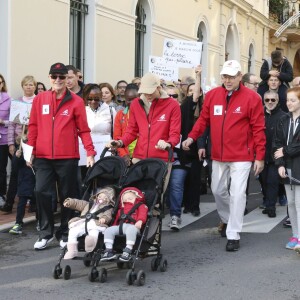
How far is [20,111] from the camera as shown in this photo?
31.3 feet

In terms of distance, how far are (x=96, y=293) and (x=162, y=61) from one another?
7.93 m

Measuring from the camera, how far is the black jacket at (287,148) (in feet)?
24.3

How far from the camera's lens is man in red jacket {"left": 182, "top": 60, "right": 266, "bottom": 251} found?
7.62 metres

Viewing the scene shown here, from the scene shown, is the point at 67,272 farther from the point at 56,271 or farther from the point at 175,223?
the point at 175,223

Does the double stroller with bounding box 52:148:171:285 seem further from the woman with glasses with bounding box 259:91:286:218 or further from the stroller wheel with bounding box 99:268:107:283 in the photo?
the woman with glasses with bounding box 259:91:286:218

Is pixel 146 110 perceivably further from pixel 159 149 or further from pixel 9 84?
pixel 9 84

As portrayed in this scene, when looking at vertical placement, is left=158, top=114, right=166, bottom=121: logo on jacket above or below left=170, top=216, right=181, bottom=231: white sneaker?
above

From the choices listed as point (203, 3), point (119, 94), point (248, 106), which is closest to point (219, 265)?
point (248, 106)

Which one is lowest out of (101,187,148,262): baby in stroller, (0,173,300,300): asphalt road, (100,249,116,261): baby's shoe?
(0,173,300,300): asphalt road

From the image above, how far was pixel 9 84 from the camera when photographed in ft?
39.5

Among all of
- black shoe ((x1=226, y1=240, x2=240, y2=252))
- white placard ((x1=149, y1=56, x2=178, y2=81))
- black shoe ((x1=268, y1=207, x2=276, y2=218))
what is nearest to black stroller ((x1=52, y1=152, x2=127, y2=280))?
black shoe ((x1=226, y1=240, x2=240, y2=252))

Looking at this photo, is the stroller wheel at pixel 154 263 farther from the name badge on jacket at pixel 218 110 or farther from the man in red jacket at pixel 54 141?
the name badge on jacket at pixel 218 110

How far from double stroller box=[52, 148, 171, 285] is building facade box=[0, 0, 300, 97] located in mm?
5562

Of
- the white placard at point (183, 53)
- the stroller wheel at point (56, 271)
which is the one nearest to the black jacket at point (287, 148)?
the stroller wheel at point (56, 271)
